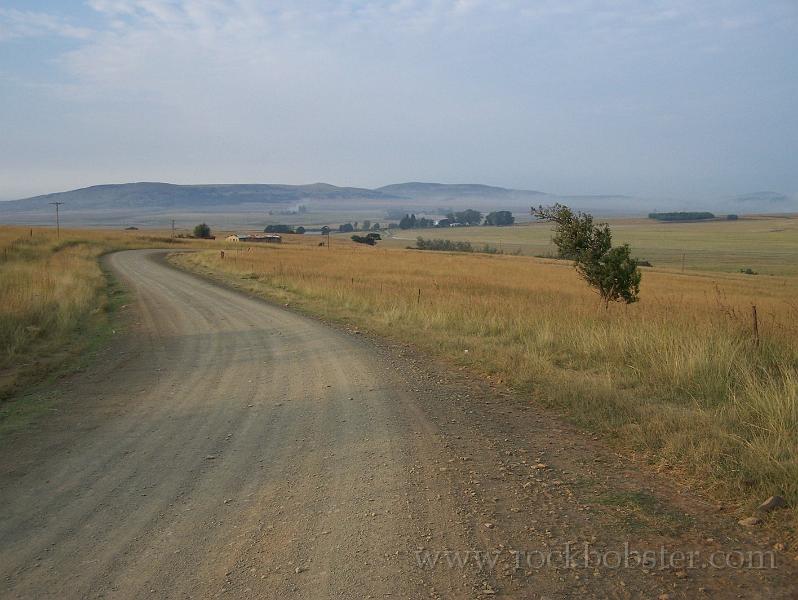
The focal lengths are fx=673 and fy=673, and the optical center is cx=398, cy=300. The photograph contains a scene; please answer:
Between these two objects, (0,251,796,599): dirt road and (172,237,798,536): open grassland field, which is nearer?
(0,251,796,599): dirt road

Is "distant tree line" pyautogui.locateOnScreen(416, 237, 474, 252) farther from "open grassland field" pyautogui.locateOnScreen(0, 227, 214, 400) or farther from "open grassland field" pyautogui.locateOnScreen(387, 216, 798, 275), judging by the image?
"open grassland field" pyautogui.locateOnScreen(0, 227, 214, 400)

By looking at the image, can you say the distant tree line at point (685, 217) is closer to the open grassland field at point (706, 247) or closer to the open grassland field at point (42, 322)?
the open grassland field at point (706, 247)

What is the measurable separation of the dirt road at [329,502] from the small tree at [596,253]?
8995 millimetres

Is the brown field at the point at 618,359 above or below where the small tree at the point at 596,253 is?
below

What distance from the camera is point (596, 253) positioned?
16.9 meters

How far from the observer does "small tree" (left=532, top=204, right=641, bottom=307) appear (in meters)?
16.6

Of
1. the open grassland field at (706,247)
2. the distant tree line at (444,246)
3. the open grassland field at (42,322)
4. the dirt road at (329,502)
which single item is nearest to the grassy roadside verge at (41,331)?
the open grassland field at (42,322)

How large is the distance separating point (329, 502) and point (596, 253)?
13510mm

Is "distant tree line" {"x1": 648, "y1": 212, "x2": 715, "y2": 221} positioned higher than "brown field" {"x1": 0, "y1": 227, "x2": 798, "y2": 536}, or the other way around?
"distant tree line" {"x1": 648, "y1": 212, "x2": 715, "y2": 221}

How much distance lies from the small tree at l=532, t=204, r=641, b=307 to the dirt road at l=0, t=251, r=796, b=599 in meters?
8.99

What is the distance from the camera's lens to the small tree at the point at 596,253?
1664 centimetres

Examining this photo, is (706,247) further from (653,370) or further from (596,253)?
(653,370)

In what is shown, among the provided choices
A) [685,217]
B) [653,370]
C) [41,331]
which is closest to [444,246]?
[41,331]

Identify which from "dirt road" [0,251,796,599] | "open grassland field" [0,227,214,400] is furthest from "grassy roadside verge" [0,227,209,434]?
"dirt road" [0,251,796,599]
